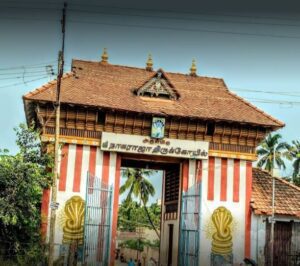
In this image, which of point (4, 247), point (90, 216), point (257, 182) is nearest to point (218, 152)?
point (257, 182)

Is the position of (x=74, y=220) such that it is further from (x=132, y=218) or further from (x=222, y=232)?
(x=132, y=218)

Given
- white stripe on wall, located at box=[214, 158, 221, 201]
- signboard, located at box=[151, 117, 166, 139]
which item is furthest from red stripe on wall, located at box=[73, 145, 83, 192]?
white stripe on wall, located at box=[214, 158, 221, 201]

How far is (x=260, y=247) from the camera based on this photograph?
75.2 ft

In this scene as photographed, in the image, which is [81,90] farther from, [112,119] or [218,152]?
[218,152]

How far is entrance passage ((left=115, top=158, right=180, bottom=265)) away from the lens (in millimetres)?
24828

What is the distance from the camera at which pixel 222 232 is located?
2273 cm

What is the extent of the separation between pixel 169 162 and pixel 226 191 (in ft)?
9.41

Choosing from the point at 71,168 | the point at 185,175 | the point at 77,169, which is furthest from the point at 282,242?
the point at 71,168

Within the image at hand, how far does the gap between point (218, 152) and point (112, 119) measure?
5.02 meters

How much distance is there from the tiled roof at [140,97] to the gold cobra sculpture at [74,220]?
4140 mm

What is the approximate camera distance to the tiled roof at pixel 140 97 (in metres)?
22.3

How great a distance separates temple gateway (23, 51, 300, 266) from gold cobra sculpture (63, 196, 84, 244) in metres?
0.04

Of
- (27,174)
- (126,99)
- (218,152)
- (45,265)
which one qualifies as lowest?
(45,265)

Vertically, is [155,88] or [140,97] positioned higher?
[155,88]
